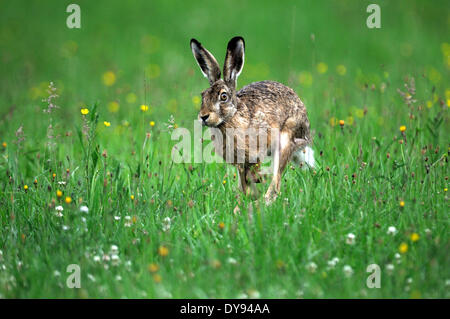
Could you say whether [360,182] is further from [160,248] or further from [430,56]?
[430,56]

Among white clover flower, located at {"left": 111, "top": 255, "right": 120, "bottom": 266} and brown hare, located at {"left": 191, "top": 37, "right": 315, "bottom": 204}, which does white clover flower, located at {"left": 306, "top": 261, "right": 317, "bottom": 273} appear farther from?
white clover flower, located at {"left": 111, "top": 255, "right": 120, "bottom": 266}

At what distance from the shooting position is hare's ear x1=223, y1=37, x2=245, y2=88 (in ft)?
19.0

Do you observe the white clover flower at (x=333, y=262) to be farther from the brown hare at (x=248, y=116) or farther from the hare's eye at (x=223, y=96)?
the hare's eye at (x=223, y=96)

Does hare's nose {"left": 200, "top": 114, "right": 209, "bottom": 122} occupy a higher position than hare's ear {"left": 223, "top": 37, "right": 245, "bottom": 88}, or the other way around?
hare's ear {"left": 223, "top": 37, "right": 245, "bottom": 88}

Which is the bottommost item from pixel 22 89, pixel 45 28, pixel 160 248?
pixel 160 248

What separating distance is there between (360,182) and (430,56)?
9.15m

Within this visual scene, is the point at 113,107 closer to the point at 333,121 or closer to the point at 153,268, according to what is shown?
the point at 333,121

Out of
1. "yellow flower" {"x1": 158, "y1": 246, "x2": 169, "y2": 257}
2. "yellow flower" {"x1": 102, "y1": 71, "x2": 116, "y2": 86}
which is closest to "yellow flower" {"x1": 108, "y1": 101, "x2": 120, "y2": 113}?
"yellow flower" {"x1": 102, "y1": 71, "x2": 116, "y2": 86}

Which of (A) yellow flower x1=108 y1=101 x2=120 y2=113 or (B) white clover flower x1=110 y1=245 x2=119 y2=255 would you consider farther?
(A) yellow flower x1=108 y1=101 x2=120 y2=113

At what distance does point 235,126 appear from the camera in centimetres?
591

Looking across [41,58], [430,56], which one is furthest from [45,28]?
[430,56]

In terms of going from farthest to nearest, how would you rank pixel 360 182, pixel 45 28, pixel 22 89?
1. pixel 45 28
2. pixel 22 89
3. pixel 360 182

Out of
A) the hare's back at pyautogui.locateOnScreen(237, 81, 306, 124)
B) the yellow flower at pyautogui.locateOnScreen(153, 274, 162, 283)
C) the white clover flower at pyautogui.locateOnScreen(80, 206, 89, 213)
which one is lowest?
the yellow flower at pyautogui.locateOnScreen(153, 274, 162, 283)

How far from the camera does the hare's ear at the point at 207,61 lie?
584cm
